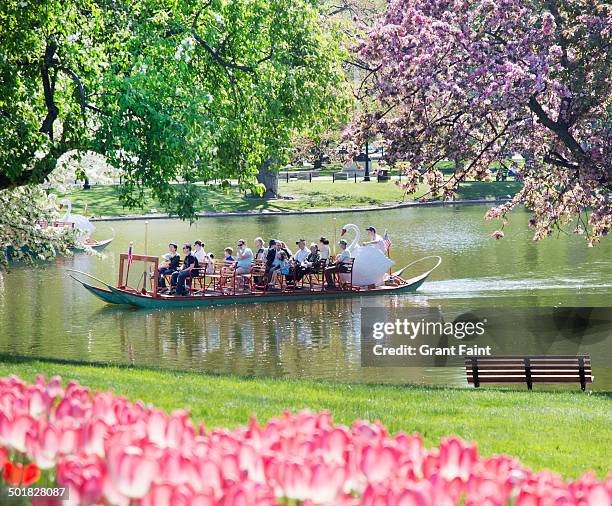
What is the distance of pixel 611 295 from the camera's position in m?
28.6

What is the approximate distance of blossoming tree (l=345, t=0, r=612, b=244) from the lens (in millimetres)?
17000

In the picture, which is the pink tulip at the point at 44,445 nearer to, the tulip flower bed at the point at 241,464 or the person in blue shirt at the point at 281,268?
the tulip flower bed at the point at 241,464

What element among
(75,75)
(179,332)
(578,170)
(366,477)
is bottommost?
(179,332)

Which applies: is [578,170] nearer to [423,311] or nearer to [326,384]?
[326,384]

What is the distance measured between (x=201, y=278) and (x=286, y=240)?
51.3 feet

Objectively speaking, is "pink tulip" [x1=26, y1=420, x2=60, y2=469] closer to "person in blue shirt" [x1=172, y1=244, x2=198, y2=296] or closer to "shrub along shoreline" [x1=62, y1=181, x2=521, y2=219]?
"person in blue shirt" [x1=172, y1=244, x2=198, y2=296]

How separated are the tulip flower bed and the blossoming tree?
496 inches

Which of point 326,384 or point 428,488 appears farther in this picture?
point 326,384

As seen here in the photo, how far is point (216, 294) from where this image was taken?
2827 centimetres

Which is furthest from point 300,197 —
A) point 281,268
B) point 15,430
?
point 15,430

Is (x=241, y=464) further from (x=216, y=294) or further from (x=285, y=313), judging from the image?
(x=216, y=294)

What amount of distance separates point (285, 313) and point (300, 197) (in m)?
38.7

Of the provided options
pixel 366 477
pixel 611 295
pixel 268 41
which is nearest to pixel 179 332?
pixel 268 41

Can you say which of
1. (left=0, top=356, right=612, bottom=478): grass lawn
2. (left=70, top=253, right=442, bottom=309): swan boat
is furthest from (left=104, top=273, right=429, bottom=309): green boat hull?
(left=0, top=356, right=612, bottom=478): grass lawn
